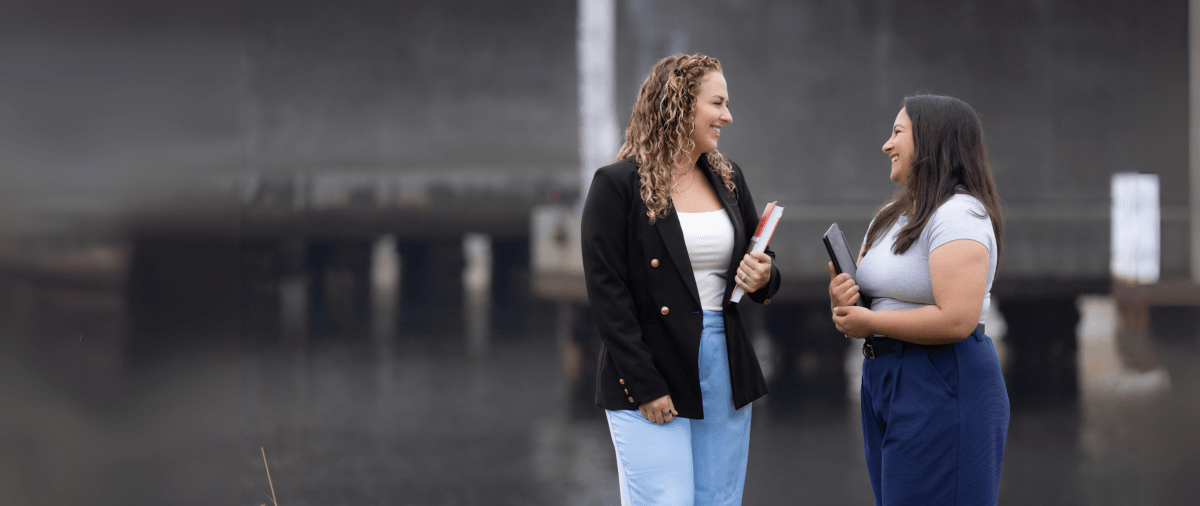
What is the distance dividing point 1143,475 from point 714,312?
10.2 feet

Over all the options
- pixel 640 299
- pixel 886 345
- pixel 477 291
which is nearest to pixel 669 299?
pixel 640 299

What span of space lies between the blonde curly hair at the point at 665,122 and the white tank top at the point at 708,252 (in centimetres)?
9

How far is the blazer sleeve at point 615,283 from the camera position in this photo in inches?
67.6

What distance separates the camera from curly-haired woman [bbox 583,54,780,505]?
1738mm

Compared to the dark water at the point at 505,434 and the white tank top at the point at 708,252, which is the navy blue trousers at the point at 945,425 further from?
the dark water at the point at 505,434

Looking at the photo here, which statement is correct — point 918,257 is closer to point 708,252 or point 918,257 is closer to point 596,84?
point 708,252

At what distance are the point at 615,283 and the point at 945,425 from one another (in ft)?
2.75

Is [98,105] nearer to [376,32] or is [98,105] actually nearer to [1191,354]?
[376,32]

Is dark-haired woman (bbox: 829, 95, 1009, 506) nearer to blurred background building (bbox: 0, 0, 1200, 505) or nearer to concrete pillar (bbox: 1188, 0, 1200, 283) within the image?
blurred background building (bbox: 0, 0, 1200, 505)

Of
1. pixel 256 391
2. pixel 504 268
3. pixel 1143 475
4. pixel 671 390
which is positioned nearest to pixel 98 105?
pixel 256 391

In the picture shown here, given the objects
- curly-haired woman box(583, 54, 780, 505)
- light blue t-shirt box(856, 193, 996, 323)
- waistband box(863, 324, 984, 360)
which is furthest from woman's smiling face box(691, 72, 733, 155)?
waistband box(863, 324, 984, 360)

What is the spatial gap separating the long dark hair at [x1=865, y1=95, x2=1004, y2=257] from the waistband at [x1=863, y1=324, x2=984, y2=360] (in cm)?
22

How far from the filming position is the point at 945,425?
1.71 meters

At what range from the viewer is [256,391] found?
353 centimetres
